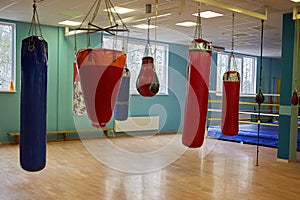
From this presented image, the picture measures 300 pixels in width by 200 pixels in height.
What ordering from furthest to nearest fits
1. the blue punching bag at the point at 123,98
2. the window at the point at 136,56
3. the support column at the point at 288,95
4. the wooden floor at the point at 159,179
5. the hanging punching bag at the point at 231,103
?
the window at the point at 136,56
the support column at the point at 288,95
the blue punching bag at the point at 123,98
the hanging punching bag at the point at 231,103
the wooden floor at the point at 159,179

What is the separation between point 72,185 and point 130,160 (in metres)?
1.78

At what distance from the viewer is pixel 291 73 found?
632cm

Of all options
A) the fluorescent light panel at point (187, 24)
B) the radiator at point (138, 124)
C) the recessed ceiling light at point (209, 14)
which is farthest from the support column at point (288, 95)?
the radiator at point (138, 124)

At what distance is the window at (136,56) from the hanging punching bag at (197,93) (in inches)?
219

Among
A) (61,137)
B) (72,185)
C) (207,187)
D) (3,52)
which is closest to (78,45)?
(3,52)

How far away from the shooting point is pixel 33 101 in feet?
8.36

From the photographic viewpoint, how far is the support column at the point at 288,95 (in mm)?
6309

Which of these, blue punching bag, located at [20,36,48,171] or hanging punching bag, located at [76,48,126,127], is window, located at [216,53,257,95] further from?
blue punching bag, located at [20,36,48,171]

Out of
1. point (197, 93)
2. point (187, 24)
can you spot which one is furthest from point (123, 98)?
point (187, 24)

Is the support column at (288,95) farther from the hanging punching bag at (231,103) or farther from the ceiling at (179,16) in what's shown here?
the hanging punching bag at (231,103)

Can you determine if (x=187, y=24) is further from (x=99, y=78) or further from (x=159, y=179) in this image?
(x=99, y=78)

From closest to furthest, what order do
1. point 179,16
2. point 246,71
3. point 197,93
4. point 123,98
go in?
point 197,93 → point 123,98 → point 179,16 → point 246,71

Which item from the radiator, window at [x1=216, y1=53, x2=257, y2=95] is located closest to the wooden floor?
the radiator

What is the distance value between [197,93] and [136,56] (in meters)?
6.71
